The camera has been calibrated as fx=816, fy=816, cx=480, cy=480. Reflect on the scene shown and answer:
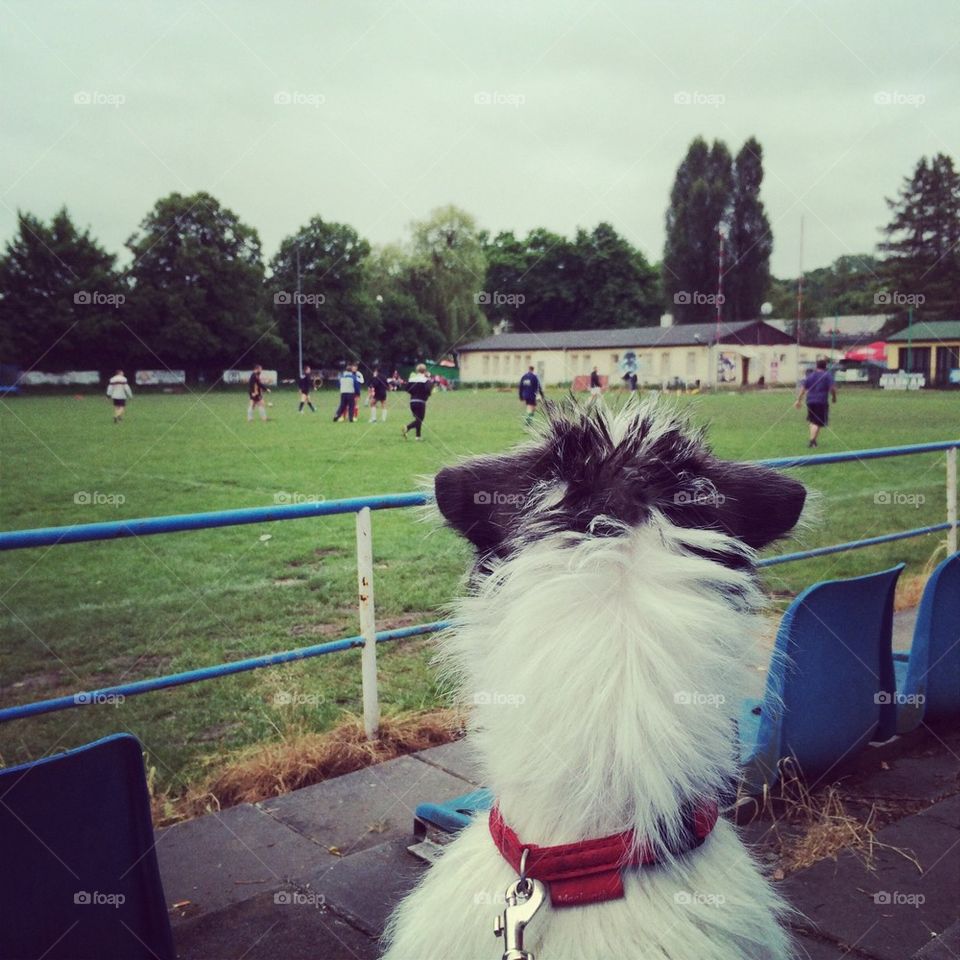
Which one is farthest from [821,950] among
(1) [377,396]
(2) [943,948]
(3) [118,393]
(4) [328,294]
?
(4) [328,294]

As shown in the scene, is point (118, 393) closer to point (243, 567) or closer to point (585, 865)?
point (243, 567)

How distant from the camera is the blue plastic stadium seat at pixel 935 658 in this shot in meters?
3.92

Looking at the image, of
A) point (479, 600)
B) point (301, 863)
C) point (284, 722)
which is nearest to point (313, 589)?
point (284, 722)

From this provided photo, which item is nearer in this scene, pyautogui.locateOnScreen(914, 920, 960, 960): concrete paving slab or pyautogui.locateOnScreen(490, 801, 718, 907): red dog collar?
pyautogui.locateOnScreen(490, 801, 718, 907): red dog collar

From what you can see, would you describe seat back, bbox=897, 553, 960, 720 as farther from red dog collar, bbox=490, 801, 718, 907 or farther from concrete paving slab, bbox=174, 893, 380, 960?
red dog collar, bbox=490, 801, 718, 907

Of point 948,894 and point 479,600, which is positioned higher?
point 479,600

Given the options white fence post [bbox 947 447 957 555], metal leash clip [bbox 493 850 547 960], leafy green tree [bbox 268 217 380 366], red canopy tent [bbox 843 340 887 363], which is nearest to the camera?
metal leash clip [bbox 493 850 547 960]

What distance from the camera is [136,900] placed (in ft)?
6.00

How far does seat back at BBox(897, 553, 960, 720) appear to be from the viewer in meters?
3.91

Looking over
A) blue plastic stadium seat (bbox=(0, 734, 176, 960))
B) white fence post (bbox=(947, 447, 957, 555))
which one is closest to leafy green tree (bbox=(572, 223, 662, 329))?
white fence post (bbox=(947, 447, 957, 555))

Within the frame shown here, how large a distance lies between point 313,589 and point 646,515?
7.75 metres

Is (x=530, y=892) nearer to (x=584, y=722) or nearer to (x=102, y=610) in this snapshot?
(x=584, y=722)

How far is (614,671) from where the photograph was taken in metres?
1.12

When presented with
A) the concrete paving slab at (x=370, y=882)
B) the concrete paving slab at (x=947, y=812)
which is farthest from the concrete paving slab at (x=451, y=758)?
the concrete paving slab at (x=947, y=812)
